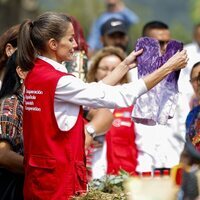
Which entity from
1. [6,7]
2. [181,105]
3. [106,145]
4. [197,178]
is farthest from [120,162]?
[6,7]

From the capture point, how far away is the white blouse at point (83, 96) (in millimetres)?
6715

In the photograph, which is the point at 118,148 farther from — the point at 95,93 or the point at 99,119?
the point at 95,93

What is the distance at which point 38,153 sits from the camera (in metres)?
6.80

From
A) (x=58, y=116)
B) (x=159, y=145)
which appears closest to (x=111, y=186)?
(x=58, y=116)

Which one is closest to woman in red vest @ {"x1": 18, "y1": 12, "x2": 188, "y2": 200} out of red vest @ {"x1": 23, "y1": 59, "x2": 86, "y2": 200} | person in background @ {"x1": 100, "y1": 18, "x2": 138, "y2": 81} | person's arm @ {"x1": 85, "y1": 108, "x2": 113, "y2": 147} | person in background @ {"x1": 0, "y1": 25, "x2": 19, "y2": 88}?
red vest @ {"x1": 23, "y1": 59, "x2": 86, "y2": 200}

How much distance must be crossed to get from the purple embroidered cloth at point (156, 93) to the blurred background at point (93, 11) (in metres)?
16.4

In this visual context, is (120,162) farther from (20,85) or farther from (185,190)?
(185,190)

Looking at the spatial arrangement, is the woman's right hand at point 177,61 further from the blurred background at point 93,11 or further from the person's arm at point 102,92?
the blurred background at point 93,11

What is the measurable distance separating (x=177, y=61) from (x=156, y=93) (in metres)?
0.54

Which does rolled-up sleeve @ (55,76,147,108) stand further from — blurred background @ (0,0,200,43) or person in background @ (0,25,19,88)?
blurred background @ (0,0,200,43)

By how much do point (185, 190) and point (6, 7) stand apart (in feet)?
63.1

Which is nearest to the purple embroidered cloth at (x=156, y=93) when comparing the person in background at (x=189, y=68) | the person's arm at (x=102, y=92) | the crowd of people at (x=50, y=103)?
the crowd of people at (x=50, y=103)

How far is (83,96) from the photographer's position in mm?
6715

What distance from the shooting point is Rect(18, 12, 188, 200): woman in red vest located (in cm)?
673
